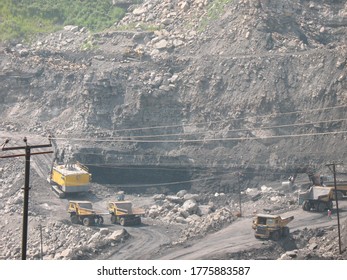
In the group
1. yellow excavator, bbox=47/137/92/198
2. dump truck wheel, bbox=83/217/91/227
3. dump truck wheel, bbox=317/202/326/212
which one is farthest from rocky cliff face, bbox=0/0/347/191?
dump truck wheel, bbox=83/217/91/227

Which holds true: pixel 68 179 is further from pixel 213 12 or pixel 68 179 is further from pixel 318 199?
pixel 213 12

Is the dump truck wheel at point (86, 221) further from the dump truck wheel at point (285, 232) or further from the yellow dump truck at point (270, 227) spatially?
the dump truck wheel at point (285, 232)

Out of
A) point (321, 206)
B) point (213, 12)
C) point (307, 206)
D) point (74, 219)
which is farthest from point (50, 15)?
point (321, 206)

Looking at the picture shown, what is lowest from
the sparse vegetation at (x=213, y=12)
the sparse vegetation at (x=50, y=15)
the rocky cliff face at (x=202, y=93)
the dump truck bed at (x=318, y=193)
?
the dump truck bed at (x=318, y=193)

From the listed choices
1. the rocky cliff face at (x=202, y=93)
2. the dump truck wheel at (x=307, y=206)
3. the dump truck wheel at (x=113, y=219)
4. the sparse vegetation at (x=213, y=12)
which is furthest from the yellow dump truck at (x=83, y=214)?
the sparse vegetation at (x=213, y=12)

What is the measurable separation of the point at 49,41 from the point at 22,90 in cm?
662

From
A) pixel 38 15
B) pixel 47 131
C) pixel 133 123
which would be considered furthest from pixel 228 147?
pixel 38 15

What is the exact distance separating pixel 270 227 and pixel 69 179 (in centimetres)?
1434

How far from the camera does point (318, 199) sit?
57.0 metres

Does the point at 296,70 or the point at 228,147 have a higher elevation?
the point at 296,70

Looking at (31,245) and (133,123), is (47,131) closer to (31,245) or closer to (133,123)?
(133,123)

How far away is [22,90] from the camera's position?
73.9m

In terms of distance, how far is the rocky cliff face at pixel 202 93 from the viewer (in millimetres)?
66500

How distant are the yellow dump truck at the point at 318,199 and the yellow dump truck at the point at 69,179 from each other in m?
13.3
